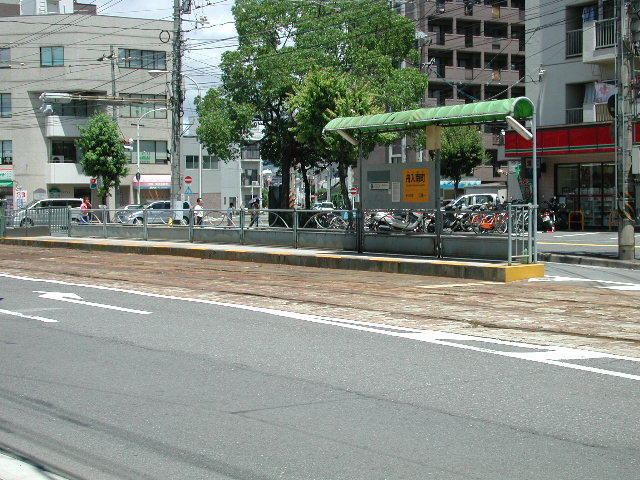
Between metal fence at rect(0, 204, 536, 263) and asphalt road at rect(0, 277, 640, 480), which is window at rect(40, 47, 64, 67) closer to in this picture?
metal fence at rect(0, 204, 536, 263)

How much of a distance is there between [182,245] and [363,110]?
14.4m

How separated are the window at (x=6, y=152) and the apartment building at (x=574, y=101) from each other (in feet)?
130

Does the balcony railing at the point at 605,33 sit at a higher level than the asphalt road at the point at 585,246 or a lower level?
higher

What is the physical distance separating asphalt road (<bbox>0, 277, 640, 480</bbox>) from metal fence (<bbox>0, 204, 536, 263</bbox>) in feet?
25.6

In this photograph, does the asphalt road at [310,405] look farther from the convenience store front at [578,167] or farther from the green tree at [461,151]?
the green tree at [461,151]

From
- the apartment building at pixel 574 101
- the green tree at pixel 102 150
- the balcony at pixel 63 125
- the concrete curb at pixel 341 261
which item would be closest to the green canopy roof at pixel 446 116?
the concrete curb at pixel 341 261

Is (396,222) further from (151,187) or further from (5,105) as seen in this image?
(5,105)

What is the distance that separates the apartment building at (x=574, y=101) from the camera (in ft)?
123

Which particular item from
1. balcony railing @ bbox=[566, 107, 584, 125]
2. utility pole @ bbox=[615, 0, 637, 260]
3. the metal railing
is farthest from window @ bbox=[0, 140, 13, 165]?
the metal railing

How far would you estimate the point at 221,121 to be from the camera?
43.2 m

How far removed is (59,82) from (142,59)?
6344 mm

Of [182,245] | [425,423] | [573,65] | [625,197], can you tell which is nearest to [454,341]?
[425,423]

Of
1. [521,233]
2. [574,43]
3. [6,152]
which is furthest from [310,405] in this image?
[6,152]

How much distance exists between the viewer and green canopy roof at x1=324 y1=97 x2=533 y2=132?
1741 centimetres
